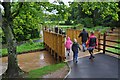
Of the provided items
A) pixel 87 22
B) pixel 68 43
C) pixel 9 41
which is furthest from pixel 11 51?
pixel 87 22

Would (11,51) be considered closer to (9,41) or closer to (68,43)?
(9,41)

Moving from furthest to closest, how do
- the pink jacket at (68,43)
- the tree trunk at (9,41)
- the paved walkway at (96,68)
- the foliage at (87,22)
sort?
Result: the foliage at (87,22) → the pink jacket at (68,43) → the tree trunk at (9,41) → the paved walkway at (96,68)

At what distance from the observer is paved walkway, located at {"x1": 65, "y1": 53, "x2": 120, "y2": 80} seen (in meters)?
11.2

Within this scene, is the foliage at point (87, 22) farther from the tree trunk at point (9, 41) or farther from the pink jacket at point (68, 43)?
the tree trunk at point (9, 41)

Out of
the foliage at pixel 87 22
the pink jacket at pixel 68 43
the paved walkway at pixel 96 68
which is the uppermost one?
the foliage at pixel 87 22

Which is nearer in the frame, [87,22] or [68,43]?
[68,43]

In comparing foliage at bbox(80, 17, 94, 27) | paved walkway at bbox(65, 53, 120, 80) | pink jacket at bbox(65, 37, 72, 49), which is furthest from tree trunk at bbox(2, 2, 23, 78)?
foliage at bbox(80, 17, 94, 27)

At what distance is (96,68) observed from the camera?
12.7m

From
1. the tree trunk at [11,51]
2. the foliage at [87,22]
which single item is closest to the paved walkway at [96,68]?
the tree trunk at [11,51]

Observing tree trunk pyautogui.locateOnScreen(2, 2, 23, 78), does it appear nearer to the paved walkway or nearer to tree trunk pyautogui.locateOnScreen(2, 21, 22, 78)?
tree trunk pyautogui.locateOnScreen(2, 21, 22, 78)

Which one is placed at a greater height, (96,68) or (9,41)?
(9,41)

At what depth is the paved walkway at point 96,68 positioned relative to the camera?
1119 cm

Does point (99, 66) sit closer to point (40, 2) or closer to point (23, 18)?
point (40, 2)

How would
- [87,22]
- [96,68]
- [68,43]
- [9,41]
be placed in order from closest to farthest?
[96,68] → [9,41] → [68,43] → [87,22]
